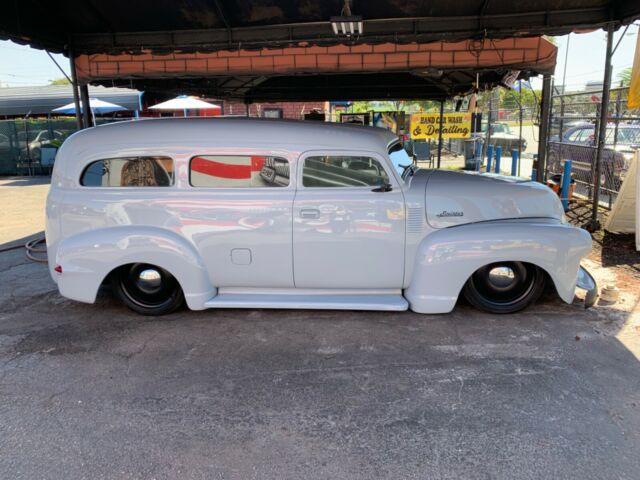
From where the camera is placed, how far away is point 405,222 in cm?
458

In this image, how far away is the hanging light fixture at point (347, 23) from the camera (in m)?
5.84

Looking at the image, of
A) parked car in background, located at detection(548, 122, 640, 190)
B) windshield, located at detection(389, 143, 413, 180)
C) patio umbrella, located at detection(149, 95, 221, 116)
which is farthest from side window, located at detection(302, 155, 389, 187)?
patio umbrella, located at detection(149, 95, 221, 116)

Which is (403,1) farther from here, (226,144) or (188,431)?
(188,431)

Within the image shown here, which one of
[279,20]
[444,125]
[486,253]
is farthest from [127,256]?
[444,125]

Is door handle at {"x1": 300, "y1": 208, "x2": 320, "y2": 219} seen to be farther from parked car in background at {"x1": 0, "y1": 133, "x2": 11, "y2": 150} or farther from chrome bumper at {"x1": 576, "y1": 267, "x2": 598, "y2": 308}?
parked car in background at {"x1": 0, "y1": 133, "x2": 11, "y2": 150}

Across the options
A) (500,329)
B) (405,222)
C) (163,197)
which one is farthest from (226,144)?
(500,329)

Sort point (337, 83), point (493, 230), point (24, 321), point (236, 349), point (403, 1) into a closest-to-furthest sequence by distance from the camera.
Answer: point (236, 349) → point (493, 230) → point (24, 321) → point (403, 1) → point (337, 83)

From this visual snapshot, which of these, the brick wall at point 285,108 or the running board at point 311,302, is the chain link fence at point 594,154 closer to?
the running board at point 311,302

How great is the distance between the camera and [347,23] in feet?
19.5

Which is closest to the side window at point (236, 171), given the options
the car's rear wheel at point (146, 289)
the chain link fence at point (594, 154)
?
the car's rear wheel at point (146, 289)

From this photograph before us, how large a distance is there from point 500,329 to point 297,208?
2.19 metres

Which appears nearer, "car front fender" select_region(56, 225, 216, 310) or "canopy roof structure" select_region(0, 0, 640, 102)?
"car front fender" select_region(56, 225, 216, 310)

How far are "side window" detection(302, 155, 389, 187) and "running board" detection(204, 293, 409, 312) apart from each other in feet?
3.55

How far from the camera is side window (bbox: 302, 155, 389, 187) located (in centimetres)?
467
